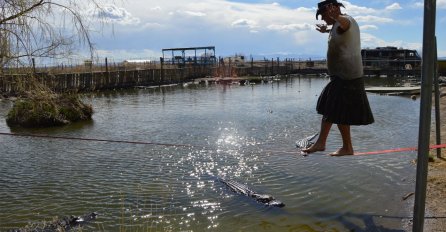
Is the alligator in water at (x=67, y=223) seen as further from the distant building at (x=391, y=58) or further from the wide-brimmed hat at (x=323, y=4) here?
the distant building at (x=391, y=58)

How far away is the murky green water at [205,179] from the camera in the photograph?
835 cm

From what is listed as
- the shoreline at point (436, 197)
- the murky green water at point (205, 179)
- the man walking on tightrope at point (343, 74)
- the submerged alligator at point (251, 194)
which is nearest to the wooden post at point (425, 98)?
the man walking on tightrope at point (343, 74)

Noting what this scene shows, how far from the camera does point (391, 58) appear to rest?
74.4 metres

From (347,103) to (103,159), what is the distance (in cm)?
1029

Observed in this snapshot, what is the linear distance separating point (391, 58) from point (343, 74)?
7514 centimetres

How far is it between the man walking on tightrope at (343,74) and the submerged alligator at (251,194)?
3869 millimetres

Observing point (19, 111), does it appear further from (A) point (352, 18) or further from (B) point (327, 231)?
(A) point (352, 18)

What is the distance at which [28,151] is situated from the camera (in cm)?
1552

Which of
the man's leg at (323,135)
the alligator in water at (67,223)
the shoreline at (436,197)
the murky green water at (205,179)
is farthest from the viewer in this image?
the murky green water at (205,179)

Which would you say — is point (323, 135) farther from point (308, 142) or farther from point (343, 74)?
point (308, 142)

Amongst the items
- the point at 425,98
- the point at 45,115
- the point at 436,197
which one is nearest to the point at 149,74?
the point at 45,115

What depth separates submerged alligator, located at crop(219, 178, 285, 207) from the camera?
357 inches

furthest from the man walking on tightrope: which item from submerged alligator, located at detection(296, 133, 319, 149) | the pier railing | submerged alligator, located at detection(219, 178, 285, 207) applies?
the pier railing

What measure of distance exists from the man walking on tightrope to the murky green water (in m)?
1.43
